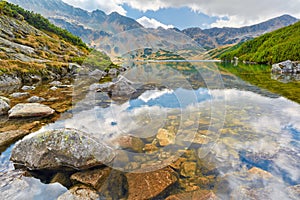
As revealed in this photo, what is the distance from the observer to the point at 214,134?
6.54 metres

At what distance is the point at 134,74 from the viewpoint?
19344mm

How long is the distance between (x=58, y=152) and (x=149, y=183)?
2317mm

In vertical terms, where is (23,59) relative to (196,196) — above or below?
above

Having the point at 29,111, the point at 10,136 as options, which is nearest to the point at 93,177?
the point at 10,136

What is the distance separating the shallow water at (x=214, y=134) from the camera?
402cm

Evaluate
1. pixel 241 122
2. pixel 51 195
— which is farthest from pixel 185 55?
pixel 51 195

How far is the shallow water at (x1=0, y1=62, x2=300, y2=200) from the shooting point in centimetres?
402

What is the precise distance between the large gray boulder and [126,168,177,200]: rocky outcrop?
1.02 metres

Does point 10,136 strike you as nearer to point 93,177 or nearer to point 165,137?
point 93,177

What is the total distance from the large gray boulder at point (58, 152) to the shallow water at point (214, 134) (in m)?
0.45

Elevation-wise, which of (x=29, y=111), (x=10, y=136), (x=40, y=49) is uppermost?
(x=40, y=49)

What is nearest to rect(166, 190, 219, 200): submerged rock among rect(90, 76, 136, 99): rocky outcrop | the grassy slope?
the grassy slope

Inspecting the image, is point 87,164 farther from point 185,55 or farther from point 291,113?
point 291,113

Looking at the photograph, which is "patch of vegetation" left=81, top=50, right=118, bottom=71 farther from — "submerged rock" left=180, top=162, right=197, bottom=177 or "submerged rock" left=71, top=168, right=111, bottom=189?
"submerged rock" left=180, top=162, right=197, bottom=177
